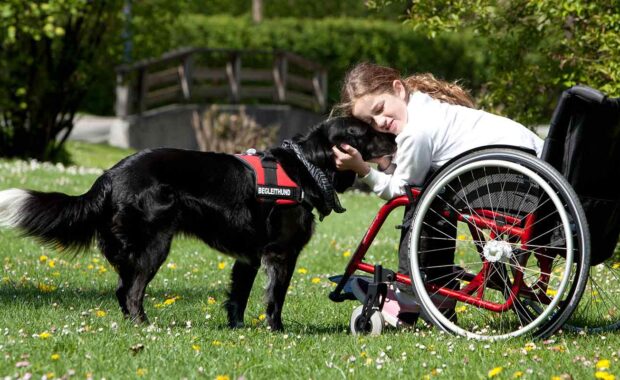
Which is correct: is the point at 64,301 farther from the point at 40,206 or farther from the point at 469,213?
the point at 469,213

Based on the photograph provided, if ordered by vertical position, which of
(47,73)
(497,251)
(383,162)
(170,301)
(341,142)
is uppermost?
(341,142)

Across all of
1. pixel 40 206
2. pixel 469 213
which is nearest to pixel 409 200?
pixel 469 213

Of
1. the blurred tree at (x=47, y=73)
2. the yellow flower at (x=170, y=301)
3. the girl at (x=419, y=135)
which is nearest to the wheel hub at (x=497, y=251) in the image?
the girl at (x=419, y=135)

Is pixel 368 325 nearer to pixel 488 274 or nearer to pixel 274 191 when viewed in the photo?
pixel 488 274

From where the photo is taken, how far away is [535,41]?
27.9 feet

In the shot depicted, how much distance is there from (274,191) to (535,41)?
180 inches

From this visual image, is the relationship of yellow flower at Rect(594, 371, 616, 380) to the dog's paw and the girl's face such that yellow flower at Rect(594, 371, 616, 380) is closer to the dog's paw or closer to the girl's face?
the girl's face

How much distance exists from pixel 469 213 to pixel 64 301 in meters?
2.52

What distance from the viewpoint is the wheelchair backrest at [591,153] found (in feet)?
13.9

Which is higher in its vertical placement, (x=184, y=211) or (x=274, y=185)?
(x=274, y=185)

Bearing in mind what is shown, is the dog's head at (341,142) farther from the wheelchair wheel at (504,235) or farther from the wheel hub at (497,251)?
the wheel hub at (497,251)

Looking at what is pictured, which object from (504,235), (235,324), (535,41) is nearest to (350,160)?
(504,235)

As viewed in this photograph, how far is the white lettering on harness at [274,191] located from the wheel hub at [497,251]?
1.06 metres

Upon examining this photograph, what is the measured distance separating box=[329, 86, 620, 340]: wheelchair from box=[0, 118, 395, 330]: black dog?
0.44 meters
